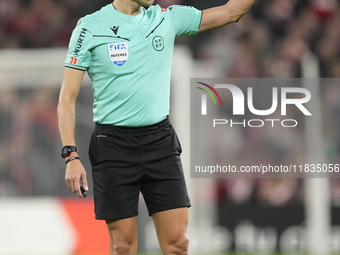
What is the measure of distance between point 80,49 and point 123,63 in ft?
0.77

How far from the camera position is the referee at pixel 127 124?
2744mm

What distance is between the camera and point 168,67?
2.88 metres

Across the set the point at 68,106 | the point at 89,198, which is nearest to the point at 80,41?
the point at 68,106

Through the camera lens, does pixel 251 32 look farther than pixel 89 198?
Yes

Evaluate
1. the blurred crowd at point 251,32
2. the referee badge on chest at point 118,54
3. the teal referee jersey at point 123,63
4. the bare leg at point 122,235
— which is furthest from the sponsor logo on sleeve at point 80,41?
the blurred crowd at point 251,32

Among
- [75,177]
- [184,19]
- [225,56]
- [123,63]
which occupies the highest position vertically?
[225,56]

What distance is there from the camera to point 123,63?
9.02ft

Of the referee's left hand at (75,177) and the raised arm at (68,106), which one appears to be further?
the raised arm at (68,106)

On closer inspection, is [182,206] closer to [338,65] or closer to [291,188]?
[291,188]

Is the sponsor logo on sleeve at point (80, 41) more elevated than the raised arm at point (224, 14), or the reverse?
the raised arm at point (224, 14)

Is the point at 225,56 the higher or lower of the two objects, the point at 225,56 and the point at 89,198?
the higher

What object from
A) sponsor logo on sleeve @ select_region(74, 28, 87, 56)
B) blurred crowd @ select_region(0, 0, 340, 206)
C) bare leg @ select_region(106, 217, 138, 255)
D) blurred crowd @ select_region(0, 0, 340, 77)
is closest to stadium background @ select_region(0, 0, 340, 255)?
blurred crowd @ select_region(0, 0, 340, 206)

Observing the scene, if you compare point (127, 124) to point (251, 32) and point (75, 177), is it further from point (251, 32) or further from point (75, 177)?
point (251, 32)

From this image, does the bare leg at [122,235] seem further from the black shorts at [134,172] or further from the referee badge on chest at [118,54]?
the referee badge on chest at [118,54]
